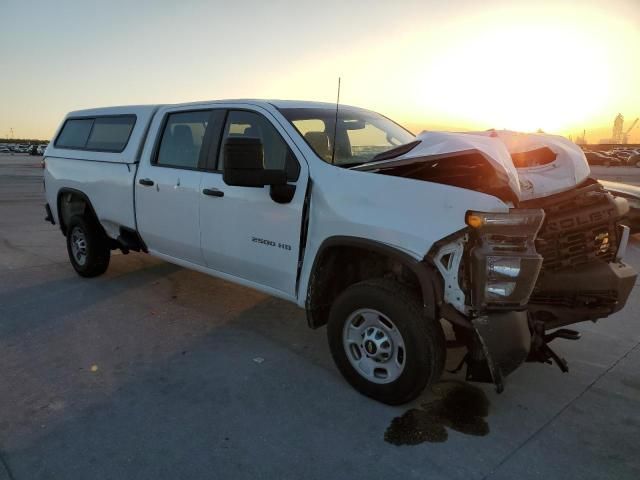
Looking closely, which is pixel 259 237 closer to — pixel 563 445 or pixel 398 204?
pixel 398 204

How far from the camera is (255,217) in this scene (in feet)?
12.3

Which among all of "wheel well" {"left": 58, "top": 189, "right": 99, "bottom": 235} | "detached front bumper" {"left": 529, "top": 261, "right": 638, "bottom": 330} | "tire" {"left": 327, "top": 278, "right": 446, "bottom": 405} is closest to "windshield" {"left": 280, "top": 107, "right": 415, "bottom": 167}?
"tire" {"left": 327, "top": 278, "right": 446, "bottom": 405}

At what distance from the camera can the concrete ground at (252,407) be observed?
103 inches

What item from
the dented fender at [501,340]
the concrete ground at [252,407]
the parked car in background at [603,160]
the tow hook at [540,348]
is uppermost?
the dented fender at [501,340]

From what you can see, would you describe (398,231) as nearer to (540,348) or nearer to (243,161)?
(243,161)

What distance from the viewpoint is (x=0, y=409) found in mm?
3090

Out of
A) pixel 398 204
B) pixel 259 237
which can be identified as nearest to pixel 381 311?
pixel 398 204

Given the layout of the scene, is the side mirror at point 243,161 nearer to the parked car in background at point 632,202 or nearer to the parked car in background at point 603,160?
the parked car in background at point 632,202

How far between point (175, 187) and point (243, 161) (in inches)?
60.9

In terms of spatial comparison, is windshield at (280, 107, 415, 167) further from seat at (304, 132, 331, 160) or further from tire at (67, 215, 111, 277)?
tire at (67, 215, 111, 277)

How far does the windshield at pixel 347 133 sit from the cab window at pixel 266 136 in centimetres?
17

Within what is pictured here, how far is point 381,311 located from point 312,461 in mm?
944

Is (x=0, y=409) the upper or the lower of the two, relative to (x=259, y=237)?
lower

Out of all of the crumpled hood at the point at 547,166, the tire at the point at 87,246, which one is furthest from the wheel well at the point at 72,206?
the crumpled hood at the point at 547,166
